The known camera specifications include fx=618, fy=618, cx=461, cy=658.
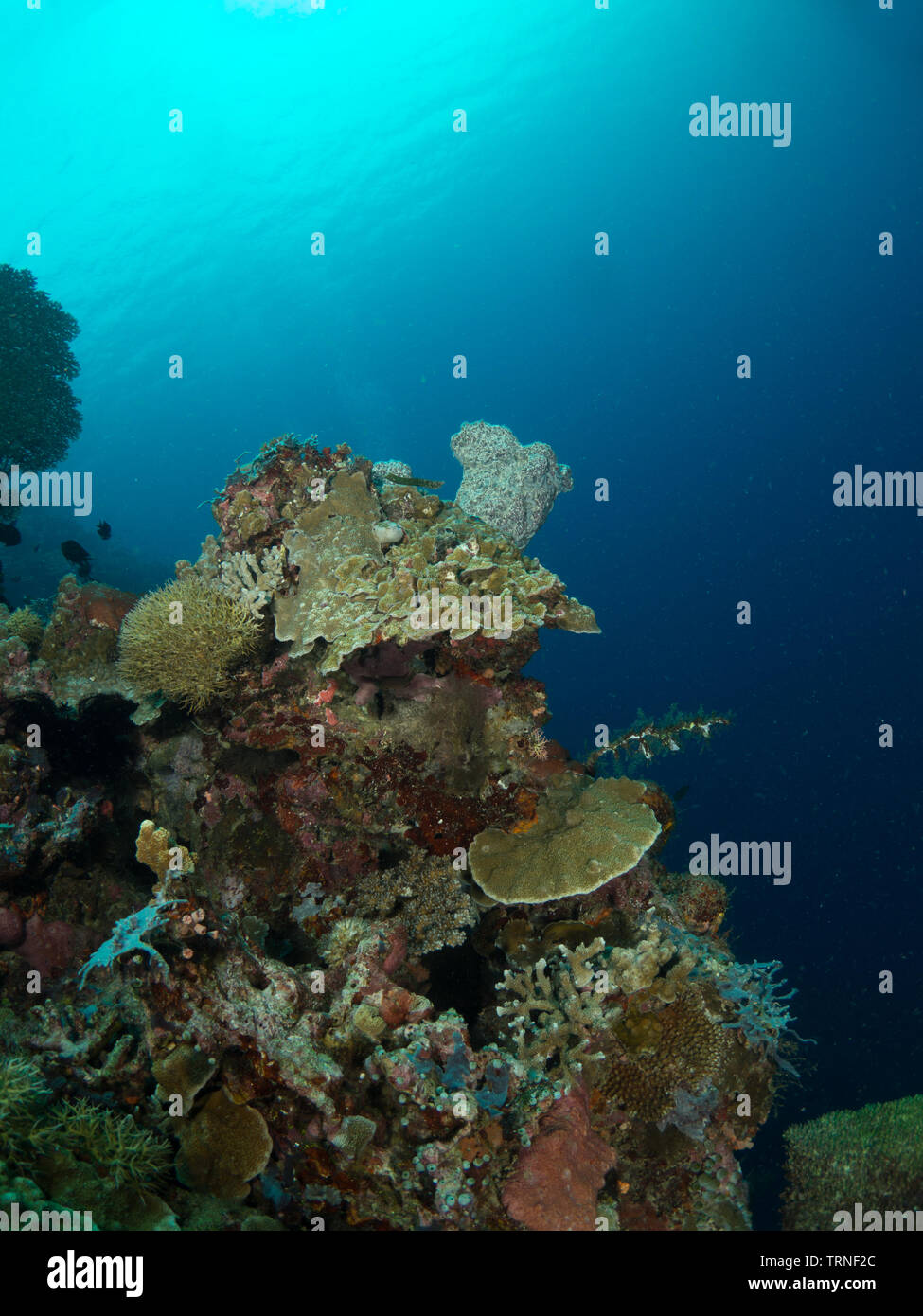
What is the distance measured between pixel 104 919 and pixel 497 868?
3.99 metres

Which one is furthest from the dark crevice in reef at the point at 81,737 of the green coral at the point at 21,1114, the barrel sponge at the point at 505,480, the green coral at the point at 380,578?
the barrel sponge at the point at 505,480

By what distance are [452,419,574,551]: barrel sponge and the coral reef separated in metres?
2.28

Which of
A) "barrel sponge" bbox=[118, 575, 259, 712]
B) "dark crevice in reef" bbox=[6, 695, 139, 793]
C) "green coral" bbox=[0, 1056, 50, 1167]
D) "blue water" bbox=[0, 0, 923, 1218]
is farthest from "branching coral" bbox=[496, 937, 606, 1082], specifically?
"blue water" bbox=[0, 0, 923, 1218]

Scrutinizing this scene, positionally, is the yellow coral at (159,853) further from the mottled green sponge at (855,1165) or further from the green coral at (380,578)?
the mottled green sponge at (855,1165)

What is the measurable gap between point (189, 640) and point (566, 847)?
13.1ft

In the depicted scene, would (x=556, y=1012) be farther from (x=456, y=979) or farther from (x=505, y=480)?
(x=505, y=480)

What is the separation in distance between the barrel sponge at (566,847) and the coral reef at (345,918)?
24 millimetres

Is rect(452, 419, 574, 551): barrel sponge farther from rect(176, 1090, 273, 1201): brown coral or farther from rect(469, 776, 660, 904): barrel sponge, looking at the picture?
rect(176, 1090, 273, 1201): brown coral

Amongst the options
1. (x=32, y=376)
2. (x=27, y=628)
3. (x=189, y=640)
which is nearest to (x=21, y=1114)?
(x=189, y=640)

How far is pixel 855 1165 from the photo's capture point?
5320 millimetres

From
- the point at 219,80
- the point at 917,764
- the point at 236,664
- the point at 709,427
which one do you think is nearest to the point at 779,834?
the point at 917,764

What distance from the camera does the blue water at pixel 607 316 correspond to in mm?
51000

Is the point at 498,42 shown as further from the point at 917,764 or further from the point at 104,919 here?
the point at 104,919

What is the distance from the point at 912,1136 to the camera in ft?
17.3
